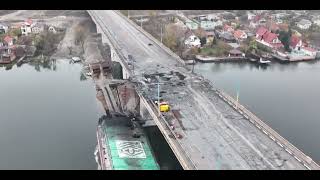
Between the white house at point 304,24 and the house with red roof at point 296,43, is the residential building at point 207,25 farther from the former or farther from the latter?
the white house at point 304,24

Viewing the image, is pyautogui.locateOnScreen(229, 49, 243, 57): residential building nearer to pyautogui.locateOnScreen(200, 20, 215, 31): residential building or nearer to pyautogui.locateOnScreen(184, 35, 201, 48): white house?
pyautogui.locateOnScreen(184, 35, 201, 48): white house

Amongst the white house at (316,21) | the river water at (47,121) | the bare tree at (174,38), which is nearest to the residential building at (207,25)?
the bare tree at (174,38)

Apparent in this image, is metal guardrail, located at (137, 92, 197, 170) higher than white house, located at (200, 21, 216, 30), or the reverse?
white house, located at (200, 21, 216, 30)

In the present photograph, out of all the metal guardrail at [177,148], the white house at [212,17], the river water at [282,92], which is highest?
the white house at [212,17]

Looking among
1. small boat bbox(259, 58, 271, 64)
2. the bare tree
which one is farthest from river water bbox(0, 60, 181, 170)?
small boat bbox(259, 58, 271, 64)

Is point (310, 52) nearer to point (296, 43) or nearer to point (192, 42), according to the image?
point (296, 43)
